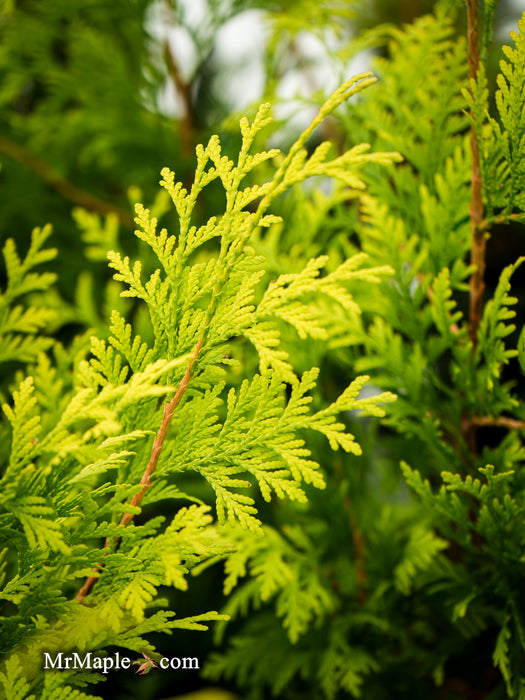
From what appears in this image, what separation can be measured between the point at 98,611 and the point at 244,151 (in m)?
0.97

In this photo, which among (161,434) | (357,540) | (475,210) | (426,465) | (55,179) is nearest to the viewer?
(161,434)

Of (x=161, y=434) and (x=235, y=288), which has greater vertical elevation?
(x=235, y=288)

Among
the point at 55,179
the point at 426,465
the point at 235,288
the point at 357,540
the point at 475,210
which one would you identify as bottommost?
the point at 357,540

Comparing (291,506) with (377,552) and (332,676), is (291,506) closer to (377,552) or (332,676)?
(377,552)

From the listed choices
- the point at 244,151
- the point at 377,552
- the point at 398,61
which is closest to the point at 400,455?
the point at 377,552

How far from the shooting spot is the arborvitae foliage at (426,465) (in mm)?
1202

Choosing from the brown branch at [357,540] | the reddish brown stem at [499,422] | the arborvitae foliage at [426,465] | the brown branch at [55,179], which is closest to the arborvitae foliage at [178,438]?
the arborvitae foliage at [426,465]

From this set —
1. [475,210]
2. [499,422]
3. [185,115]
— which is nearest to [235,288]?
[475,210]

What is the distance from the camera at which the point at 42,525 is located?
2.92 ft

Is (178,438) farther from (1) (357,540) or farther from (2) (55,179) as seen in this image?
(2) (55,179)

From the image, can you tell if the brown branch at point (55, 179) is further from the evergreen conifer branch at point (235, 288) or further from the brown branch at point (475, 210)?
the brown branch at point (475, 210)

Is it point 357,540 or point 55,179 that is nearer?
point 357,540

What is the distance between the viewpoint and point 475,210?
4.20 feet

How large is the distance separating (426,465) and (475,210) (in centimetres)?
81
